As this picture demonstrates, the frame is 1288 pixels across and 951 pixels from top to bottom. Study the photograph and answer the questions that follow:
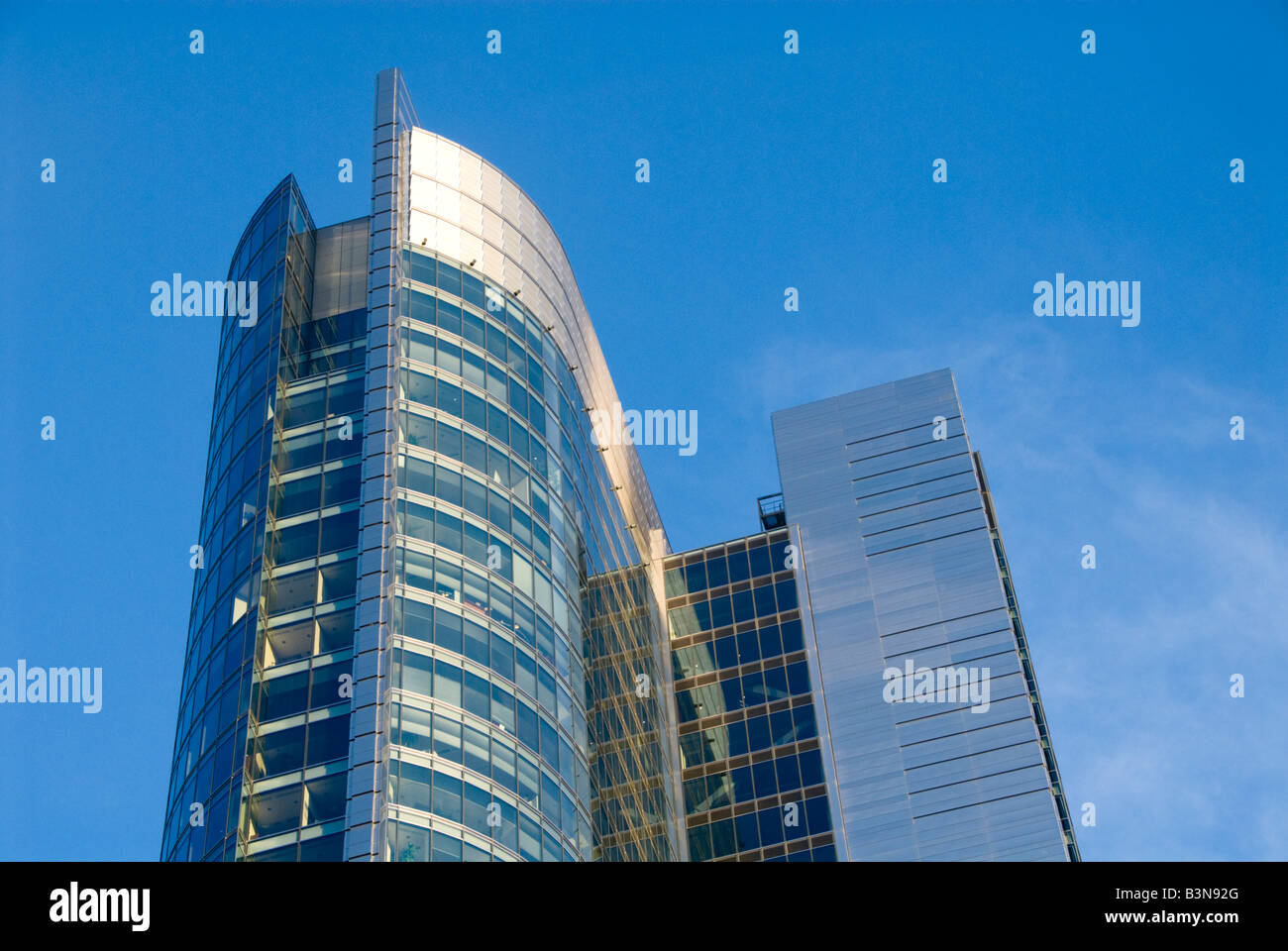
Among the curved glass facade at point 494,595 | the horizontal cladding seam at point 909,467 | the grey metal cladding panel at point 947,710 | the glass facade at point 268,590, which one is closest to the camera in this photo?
the curved glass facade at point 494,595

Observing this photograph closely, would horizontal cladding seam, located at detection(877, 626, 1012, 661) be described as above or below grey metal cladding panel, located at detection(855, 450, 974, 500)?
below

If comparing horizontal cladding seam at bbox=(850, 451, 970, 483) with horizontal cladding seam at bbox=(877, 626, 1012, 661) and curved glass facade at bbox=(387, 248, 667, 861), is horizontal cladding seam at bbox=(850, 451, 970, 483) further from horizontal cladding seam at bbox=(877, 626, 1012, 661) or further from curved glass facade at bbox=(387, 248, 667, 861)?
curved glass facade at bbox=(387, 248, 667, 861)

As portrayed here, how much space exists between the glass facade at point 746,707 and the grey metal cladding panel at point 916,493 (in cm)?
470

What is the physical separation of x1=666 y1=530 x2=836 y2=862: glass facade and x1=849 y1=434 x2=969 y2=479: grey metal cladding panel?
5965 millimetres

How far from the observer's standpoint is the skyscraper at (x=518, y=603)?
53.4m

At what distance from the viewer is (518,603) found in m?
59.1

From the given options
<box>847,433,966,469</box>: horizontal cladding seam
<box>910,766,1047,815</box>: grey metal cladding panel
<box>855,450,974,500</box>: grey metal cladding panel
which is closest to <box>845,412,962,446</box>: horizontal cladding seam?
<box>847,433,966,469</box>: horizontal cladding seam

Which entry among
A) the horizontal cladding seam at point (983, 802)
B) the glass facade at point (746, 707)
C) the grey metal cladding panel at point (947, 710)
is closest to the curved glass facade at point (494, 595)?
the glass facade at point (746, 707)

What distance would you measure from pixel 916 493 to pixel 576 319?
69.8 feet

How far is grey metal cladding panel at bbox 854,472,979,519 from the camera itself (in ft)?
284

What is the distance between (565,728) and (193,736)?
13228 millimetres

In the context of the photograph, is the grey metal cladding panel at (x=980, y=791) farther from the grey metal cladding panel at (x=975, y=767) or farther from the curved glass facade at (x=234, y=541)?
the curved glass facade at (x=234, y=541)
